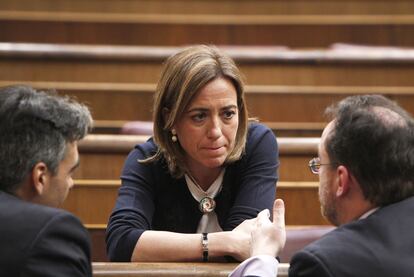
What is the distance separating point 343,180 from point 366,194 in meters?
0.02

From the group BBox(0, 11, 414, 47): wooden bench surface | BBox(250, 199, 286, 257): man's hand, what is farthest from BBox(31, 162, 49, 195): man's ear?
BBox(0, 11, 414, 47): wooden bench surface

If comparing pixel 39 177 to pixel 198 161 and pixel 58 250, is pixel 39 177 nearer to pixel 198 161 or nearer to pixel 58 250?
pixel 58 250

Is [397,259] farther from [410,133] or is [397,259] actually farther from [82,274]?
[82,274]

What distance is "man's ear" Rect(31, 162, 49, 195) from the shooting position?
0.57m

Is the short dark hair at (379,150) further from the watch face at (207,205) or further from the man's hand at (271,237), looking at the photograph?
the watch face at (207,205)

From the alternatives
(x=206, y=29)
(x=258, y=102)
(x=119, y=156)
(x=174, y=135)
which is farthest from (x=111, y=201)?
(x=206, y=29)

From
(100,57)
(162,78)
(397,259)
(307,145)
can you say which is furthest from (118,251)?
(100,57)

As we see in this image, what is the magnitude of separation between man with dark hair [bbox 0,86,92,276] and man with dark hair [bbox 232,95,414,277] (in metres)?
0.17

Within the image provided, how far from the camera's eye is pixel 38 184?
577mm

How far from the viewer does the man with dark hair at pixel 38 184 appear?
1.75 feet

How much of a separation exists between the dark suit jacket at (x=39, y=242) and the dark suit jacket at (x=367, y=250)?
0.53 ft

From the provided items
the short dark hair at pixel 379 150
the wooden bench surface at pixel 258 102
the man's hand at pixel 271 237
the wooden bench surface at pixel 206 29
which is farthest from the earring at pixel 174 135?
the wooden bench surface at pixel 206 29

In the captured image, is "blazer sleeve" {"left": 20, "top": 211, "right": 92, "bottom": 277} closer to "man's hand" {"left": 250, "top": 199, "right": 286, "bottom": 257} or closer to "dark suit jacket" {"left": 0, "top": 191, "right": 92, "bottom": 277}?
"dark suit jacket" {"left": 0, "top": 191, "right": 92, "bottom": 277}

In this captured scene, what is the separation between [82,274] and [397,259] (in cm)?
23
